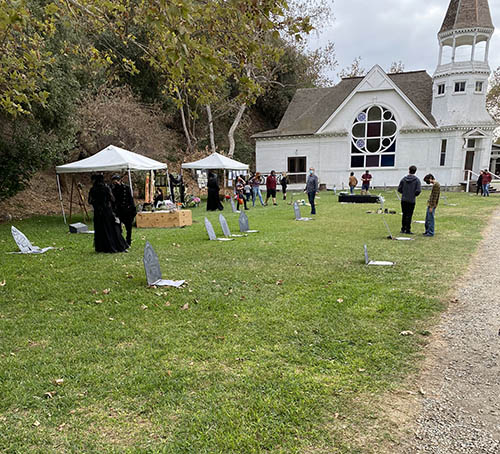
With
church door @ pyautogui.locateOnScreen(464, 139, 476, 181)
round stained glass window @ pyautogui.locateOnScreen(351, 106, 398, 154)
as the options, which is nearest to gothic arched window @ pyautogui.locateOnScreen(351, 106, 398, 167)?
round stained glass window @ pyautogui.locateOnScreen(351, 106, 398, 154)

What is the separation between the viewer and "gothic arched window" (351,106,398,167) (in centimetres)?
2912

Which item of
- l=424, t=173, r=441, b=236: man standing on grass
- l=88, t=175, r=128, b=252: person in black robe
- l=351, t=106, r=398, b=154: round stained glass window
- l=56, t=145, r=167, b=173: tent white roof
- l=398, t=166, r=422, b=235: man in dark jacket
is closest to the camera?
l=88, t=175, r=128, b=252: person in black robe

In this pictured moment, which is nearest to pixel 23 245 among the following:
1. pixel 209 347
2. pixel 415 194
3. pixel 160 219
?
pixel 160 219

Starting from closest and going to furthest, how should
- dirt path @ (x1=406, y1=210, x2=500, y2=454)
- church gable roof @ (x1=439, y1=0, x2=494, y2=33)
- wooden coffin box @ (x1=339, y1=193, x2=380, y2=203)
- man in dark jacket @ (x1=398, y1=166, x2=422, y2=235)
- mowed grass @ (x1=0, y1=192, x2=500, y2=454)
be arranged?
dirt path @ (x1=406, y1=210, x2=500, y2=454) < mowed grass @ (x1=0, y1=192, x2=500, y2=454) < man in dark jacket @ (x1=398, y1=166, x2=422, y2=235) < wooden coffin box @ (x1=339, y1=193, x2=380, y2=203) < church gable roof @ (x1=439, y1=0, x2=494, y2=33)

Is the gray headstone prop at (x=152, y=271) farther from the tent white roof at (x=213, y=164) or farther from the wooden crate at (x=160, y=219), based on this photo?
the tent white roof at (x=213, y=164)

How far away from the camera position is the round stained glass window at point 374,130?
1145 inches

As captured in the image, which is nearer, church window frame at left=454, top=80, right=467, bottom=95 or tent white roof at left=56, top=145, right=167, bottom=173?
tent white roof at left=56, top=145, right=167, bottom=173

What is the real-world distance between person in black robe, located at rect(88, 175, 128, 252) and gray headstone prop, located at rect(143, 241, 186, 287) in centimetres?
285

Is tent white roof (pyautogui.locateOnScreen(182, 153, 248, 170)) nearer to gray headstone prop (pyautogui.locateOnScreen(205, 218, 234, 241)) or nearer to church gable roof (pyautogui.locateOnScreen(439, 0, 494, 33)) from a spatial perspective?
gray headstone prop (pyautogui.locateOnScreen(205, 218, 234, 241))

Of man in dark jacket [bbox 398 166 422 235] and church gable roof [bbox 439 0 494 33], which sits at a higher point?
church gable roof [bbox 439 0 494 33]

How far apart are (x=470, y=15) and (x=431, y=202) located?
2398 cm

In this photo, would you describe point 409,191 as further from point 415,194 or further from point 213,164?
point 213,164

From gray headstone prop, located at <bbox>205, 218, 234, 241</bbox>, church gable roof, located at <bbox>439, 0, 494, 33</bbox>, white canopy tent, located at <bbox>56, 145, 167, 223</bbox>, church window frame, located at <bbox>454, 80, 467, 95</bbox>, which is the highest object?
church gable roof, located at <bbox>439, 0, 494, 33</bbox>

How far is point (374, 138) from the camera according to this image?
96.9 ft
